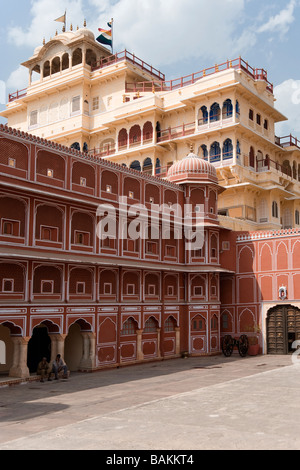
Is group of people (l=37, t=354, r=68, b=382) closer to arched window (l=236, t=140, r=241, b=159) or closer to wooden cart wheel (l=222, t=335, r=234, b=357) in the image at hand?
wooden cart wheel (l=222, t=335, r=234, b=357)

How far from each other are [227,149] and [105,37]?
1760 cm

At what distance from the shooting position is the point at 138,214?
28297mm

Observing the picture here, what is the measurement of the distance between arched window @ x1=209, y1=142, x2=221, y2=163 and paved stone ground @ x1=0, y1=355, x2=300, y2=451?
18694 millimetres

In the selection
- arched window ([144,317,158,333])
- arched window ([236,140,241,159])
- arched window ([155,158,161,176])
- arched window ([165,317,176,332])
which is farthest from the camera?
arched window ([155,158,161,176])

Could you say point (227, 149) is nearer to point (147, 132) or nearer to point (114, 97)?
point (147, 132)

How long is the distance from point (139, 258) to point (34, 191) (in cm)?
835

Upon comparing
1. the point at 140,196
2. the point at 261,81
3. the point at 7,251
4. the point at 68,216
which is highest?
the point at 261,81

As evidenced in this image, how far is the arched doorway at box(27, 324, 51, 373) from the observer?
25370 mm

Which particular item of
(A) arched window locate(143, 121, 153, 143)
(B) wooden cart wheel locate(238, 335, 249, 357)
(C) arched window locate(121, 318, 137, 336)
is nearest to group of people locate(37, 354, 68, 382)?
(C) arched window locate(121, 318, 137, 336)

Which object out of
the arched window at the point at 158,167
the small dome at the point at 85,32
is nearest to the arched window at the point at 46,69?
the small dome at the point at 85,32

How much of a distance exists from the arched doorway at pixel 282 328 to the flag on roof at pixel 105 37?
29.5 metres
